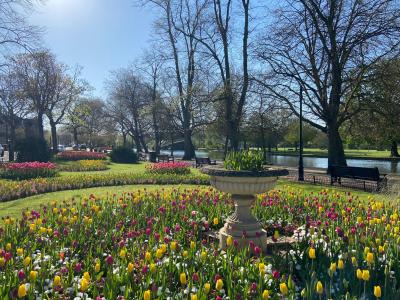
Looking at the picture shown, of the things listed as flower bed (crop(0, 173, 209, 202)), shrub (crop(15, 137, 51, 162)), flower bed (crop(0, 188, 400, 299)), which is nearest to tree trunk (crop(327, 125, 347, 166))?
flower bed (crop(0, 173, 209, 202))

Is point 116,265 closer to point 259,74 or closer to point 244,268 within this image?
point 244,268

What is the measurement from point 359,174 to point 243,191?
34.0 ft

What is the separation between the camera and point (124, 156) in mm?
33281

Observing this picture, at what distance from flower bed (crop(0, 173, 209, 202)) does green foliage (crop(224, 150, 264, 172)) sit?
8.14 m

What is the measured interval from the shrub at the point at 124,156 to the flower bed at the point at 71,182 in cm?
1729

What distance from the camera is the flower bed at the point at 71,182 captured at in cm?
1179

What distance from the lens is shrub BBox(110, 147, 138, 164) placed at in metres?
33.2

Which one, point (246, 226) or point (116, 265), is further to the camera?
point (246, 226)

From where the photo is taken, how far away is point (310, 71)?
2081 cm

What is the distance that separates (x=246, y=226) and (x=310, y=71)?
55.7 feet

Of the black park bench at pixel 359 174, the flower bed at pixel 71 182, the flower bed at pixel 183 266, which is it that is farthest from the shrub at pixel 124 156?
the flower bed at pixel 183 266

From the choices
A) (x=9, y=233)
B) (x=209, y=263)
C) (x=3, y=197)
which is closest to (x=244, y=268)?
(x=209, y=263)

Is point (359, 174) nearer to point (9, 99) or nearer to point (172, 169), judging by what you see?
point (172, 169)

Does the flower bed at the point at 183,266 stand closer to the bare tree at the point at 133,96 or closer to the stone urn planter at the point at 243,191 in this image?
the stone urn planter at the point at 243,191
